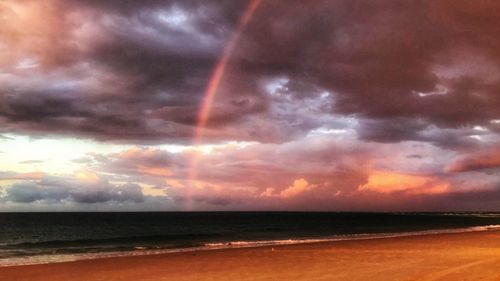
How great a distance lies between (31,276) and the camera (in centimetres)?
2041

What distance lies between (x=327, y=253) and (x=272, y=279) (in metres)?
11.8

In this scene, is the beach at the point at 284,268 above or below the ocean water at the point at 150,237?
below

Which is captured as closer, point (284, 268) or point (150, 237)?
point (284, 268)

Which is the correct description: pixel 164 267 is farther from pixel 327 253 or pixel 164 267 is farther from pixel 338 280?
pixel 327 253

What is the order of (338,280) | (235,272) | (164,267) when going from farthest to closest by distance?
(164,267)
(235,272)
(338,280)

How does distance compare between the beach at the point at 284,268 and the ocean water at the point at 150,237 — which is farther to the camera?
the ocean water at the point at 150,237

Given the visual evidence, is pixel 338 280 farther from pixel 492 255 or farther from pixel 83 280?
pixel 492 255

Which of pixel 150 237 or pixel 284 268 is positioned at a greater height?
pixel 150 237

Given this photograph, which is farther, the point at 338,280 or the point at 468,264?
the point at 468,264

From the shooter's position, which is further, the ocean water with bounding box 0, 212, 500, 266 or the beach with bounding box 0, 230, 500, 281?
the ocean water with bounding box 0, 212, 500, 266

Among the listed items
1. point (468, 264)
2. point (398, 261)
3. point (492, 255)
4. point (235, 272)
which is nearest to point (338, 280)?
point (235, 272)

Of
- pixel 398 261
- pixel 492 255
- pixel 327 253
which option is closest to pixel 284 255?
pixel 327 253

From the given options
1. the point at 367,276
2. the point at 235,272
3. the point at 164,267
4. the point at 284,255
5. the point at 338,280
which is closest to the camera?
the point at 338,280

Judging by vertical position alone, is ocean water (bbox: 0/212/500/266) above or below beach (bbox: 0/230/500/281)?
above
